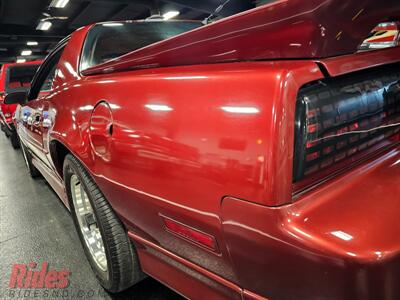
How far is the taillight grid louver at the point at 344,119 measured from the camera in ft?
2.66

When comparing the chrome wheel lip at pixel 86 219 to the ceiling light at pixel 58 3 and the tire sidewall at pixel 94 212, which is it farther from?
the ceiling light at pixel 58 3

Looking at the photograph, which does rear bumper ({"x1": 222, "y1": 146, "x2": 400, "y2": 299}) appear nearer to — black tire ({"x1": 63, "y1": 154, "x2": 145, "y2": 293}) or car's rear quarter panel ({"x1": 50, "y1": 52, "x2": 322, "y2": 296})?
car's rear quarter panel ({"x1": 50, "y1": 52, "x2": 322, "y2": 296})

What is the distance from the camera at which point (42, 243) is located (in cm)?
237

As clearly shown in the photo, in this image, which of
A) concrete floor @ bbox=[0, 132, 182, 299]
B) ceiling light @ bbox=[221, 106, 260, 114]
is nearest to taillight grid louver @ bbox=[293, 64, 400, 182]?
ceiling light @ bbox=[221, 106, 260, 114]

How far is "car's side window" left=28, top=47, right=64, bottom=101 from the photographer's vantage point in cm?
239

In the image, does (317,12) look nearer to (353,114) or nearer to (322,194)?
(353,114)

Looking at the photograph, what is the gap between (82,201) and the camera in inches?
73.9

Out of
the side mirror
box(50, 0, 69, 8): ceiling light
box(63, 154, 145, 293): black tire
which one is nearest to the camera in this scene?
box(63, 154, 145, 293): black tire

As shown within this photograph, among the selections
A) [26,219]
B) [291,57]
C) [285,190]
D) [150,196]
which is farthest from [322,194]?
[26,219]

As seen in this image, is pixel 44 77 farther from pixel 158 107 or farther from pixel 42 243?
pixel 158 107

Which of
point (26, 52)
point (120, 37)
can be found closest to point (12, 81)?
point (120, 37)

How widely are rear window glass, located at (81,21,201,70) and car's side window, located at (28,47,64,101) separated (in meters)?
0.49

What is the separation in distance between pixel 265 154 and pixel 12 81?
7667 mm

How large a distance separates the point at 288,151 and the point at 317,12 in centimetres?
34
